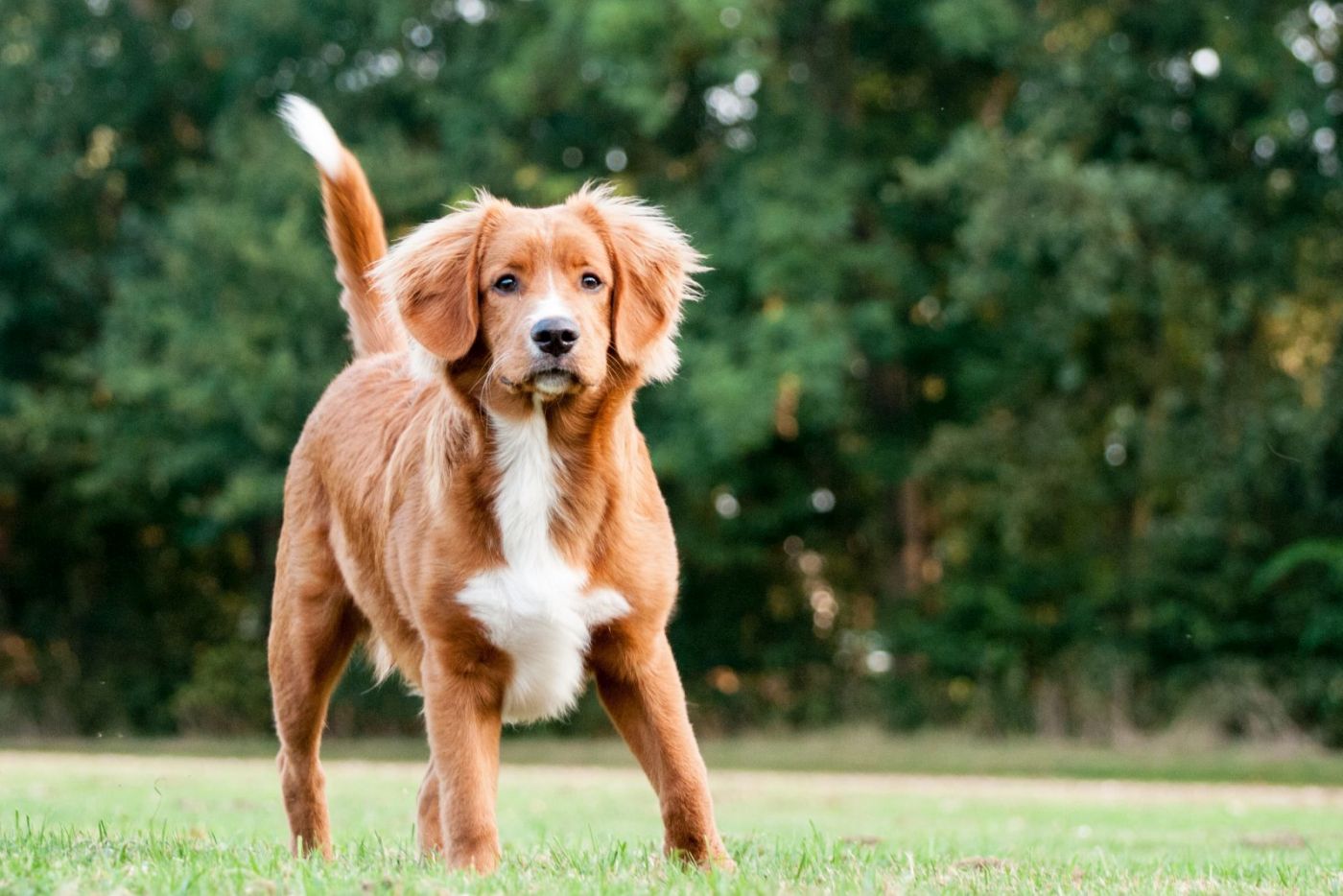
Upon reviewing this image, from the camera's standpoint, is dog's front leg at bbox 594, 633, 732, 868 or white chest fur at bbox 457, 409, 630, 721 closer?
white chest fur at bbox 457, 409, 630, 721

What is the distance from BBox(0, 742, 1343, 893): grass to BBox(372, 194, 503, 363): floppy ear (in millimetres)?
1626

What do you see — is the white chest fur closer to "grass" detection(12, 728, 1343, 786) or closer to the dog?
the dog

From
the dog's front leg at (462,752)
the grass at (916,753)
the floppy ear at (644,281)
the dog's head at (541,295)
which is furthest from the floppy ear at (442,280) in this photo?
the grass at (916,753)

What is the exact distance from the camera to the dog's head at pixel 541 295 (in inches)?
214

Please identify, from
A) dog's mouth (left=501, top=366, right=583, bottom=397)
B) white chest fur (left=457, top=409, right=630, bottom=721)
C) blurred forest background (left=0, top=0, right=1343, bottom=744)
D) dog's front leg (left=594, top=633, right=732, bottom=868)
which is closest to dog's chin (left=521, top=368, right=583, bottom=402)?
dog's mouth (left=501, top=366, right=583, bottom=397)

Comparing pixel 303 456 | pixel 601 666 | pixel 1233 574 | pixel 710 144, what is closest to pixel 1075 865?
pixel 601 666

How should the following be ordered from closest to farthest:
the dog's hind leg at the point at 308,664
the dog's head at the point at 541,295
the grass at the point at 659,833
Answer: the grass at the point at 659,833 → the dog's head at the point at 541,295 → the dog's hind leg at the point at 308,664

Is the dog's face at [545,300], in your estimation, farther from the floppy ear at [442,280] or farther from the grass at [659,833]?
the grass at [659,833]

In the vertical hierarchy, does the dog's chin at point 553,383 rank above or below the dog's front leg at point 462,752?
above

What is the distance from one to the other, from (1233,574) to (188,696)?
51.7 ft

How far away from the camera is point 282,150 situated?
26266 millimetres

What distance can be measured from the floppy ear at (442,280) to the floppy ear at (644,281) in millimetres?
391

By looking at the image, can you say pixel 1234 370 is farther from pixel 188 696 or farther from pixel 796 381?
pixel 188 696

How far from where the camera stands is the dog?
5.36 m
